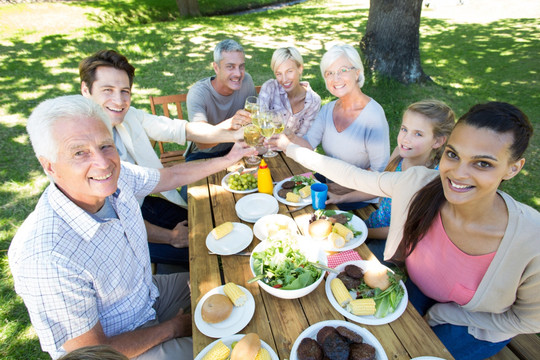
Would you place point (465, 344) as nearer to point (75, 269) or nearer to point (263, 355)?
point (263, 355)

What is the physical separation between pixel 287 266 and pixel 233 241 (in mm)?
550

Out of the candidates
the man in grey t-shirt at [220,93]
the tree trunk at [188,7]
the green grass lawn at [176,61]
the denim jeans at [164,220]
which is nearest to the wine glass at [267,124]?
the man in grey t-shirt at [220,93]

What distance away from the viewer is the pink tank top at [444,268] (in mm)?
1862

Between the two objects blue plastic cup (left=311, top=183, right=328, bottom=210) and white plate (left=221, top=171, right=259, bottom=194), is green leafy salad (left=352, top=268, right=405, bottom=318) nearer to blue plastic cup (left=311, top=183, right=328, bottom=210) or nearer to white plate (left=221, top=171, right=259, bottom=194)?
blue plastic cup (left=311, top=183, right=328, bottom=210)

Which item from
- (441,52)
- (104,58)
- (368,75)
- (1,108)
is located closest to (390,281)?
Result: (104,58)

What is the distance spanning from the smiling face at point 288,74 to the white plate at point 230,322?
303cm

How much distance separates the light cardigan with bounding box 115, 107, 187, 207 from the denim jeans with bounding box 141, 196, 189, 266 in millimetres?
100

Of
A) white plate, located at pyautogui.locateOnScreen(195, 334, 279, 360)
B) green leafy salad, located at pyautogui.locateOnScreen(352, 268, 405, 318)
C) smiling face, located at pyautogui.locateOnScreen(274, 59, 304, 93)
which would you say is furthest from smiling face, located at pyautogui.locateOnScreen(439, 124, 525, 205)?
smiling face, located at pyautogui.locateOnScreen(274, 59, 304, 93)

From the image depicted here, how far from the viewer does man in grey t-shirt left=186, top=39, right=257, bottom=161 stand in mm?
4113

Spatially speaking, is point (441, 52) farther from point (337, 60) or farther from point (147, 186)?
point (147, 186)

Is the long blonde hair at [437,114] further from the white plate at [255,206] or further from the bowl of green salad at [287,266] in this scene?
the bowl of green salad at [287,266]

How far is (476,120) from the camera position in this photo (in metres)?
1.64

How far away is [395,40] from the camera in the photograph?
24.6 ft

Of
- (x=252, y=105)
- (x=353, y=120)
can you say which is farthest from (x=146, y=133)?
(x=353, y=120)
